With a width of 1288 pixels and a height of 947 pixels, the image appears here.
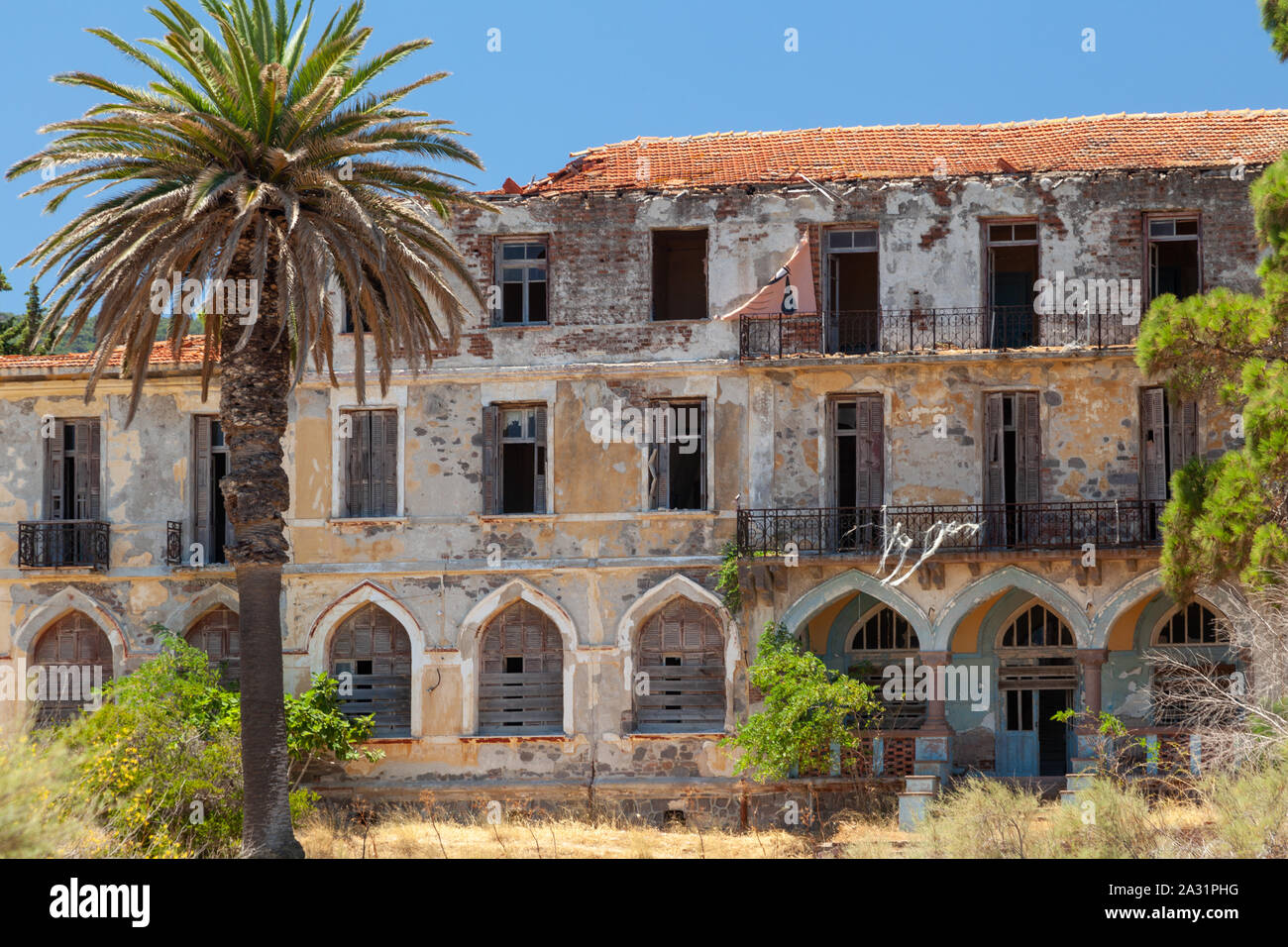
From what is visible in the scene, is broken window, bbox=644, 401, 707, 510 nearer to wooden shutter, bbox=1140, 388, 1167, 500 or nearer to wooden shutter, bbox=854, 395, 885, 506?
wooden shutter, bbox=854, 395, 885, 506

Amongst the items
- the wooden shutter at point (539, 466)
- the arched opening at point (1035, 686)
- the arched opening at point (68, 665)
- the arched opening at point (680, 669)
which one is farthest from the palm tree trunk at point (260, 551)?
the arched opening at point (1035, 686)

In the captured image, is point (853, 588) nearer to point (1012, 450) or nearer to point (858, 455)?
point (858, 455)

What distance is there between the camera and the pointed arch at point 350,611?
30141 mm

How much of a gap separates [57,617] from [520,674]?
7.96 m

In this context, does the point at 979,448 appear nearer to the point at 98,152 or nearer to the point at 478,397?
the point at 478,397

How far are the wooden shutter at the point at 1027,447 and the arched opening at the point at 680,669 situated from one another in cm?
538

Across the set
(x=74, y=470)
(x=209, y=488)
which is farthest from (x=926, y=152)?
(x=74, y=470)

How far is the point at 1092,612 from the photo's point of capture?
94.5ft

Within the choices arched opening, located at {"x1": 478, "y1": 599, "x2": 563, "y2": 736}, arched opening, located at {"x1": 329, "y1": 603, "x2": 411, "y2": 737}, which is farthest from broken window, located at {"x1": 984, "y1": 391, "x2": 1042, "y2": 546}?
arched opening, located at {"x1": 329, "y1": 603, "x2": 411, "y2": 737}

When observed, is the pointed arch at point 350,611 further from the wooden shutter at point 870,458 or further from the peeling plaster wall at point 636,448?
the wooden shutter at point 870,458

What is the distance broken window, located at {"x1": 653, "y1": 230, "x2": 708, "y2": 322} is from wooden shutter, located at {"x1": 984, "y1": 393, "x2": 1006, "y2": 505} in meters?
5.19

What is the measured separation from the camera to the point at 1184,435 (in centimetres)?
2930

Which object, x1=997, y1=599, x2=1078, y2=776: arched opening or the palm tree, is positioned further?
x1=997, y1=599, x2=1078, y2=776: arched opening

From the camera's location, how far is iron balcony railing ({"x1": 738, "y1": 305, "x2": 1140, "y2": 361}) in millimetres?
29453
